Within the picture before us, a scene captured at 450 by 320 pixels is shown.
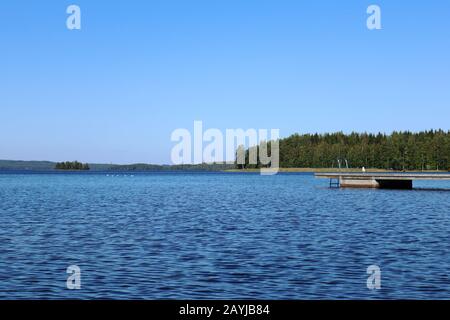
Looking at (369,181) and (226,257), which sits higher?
(369,181)

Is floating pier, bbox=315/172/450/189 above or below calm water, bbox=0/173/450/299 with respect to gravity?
above

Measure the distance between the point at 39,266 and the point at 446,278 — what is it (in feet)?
58.9

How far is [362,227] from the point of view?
47.5 meters

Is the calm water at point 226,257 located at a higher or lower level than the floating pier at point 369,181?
lower

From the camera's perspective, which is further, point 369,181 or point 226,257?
point 369,181

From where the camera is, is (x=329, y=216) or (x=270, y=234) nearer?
(x=270, y=234)

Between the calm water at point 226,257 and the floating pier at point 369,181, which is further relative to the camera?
the floating pier at point 369,181

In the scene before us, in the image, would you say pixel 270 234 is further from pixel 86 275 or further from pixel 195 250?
pixel 86 275

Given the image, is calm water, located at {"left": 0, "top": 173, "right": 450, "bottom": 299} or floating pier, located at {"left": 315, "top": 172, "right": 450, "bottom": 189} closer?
calm water, located at {"left": 0, "top": 173, "right": 450, "bottom": 299}

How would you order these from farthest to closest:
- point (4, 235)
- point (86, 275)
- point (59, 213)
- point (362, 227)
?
point (59, 213), point (362, 227), point (4, 235), point (86, 275)
